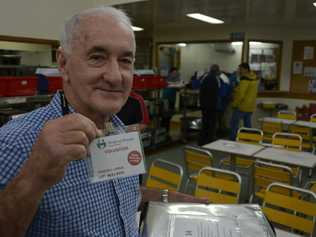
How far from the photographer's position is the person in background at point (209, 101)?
593 cm

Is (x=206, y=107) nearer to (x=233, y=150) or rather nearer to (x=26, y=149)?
(x=233, y=150)

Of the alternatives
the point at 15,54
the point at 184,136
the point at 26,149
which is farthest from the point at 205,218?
the point at 184,136

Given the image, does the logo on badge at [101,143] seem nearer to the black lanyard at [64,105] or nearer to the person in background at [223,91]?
the black lanyard at [64,105]

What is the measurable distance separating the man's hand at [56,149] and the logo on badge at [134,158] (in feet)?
0.55

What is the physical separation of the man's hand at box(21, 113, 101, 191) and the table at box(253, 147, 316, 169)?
→ 2.89 m

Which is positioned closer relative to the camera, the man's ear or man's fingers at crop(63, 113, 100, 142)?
man's fingers at crop(63, 113, 100, 142)

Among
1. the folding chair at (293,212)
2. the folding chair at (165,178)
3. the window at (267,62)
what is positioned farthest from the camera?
the window at (267,62)

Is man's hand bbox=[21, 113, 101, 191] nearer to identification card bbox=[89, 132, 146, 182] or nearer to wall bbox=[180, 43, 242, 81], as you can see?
identification card bbox=[89, 132, 146, 182]

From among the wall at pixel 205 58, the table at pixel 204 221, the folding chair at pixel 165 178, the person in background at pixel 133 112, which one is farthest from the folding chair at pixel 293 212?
the wall at pixel 205 58

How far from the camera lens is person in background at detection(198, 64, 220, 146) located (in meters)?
5.93

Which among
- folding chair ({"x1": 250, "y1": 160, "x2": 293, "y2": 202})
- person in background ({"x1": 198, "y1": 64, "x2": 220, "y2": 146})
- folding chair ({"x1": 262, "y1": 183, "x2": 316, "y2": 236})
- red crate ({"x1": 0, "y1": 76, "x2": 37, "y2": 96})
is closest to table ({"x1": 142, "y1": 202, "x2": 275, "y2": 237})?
folding chair ({"x1": 262, "y1": 183, "x2": 316, "y2": 236})

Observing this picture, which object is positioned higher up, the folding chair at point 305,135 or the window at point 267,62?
the window at point 267,62

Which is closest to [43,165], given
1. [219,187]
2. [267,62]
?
[219,187]

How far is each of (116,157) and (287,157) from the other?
2920 mm
